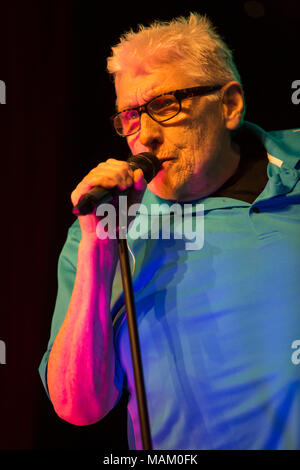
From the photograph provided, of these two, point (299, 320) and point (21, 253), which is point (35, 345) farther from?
point (299, 320)

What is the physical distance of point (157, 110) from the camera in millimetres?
1341

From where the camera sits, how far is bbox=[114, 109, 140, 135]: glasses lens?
137cm

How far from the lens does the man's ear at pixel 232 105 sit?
150 centimetres

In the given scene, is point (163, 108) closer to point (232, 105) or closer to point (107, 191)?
point (232, 105)

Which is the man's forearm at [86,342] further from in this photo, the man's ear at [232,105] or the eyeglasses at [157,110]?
the man's ear at [232,105]

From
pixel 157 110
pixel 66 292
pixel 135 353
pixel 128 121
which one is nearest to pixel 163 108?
pixel 157 110

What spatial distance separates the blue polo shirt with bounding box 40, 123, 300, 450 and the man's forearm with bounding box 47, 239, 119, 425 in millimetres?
114

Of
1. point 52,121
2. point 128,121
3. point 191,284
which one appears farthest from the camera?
point 52,121

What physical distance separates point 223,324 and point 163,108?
2.15 feet

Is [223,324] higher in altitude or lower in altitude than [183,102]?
lower

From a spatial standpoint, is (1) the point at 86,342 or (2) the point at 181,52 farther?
(2) the point at 181,52

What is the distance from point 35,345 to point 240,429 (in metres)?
1.04

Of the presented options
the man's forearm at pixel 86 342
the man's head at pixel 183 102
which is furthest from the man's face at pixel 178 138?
the man's forearm at pixel 86 342

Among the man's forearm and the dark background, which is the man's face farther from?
the dark background
